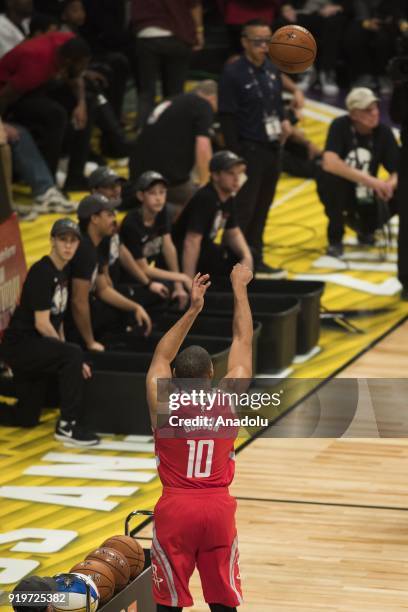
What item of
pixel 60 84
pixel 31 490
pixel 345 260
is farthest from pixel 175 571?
pixel 60 84

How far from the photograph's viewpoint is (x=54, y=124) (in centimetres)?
1375

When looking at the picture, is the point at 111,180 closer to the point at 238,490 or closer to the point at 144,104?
the point at 238,490

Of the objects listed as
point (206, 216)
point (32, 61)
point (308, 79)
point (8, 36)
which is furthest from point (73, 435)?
point (308, 79)

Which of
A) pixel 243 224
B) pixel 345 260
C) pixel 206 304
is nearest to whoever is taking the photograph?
pixel 206 304

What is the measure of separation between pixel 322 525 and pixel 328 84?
12822 millimetres

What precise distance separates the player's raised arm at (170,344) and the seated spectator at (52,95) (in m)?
7.57

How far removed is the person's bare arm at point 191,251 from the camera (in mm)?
10867

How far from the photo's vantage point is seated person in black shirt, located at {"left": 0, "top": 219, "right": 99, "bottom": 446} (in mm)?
9016

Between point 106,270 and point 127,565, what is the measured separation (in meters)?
4.27

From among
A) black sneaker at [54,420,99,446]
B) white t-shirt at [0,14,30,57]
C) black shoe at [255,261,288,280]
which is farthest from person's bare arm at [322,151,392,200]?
black sneaker at [54,420,99,446]

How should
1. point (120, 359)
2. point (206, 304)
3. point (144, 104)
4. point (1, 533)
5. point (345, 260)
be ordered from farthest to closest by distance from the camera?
point (144, 104) < point (345, 260) < point (206, 304) < point (120, 359) < point (1, 533)

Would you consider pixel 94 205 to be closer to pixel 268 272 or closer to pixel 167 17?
pixel 268 272

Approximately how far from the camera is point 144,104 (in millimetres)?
15469

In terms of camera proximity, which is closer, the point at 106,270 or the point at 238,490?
the point at 238,490
